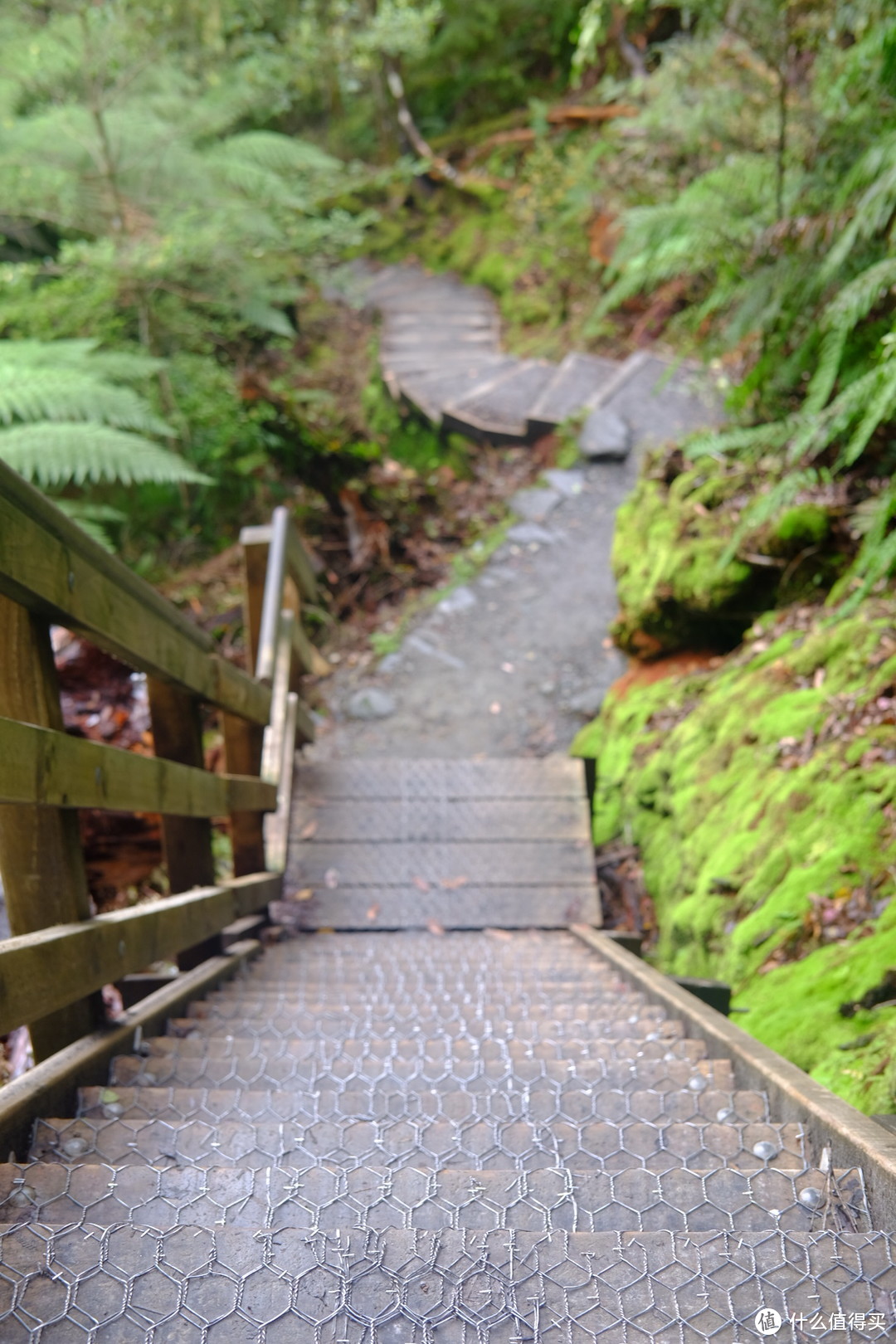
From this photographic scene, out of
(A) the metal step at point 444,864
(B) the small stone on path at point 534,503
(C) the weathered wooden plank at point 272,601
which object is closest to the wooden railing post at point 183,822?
(C) the weathered wooden plank at point 272,601

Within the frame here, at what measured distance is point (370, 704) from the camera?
22.1 ft

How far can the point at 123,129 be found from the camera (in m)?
6.48

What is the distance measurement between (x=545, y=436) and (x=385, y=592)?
2.38 m

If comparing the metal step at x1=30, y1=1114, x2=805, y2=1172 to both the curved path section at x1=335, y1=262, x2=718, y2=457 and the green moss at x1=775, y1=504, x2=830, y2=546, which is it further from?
the curved path section at x1=335, y1=262, x2=718, y2=457

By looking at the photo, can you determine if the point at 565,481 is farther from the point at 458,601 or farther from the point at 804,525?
the point at 804,525

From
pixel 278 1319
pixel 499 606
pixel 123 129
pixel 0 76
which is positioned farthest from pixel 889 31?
pixel 0 76

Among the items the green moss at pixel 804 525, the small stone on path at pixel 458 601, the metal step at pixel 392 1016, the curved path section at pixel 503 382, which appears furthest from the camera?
the curved path section at pixel 503 382

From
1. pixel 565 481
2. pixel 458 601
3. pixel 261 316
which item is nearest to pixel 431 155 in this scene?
pixel 261 316

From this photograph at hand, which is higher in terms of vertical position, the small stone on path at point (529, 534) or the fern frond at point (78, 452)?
the small stone on path at point (529, 534)

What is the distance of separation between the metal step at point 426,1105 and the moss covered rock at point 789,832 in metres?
0.37

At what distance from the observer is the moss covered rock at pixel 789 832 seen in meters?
2.47

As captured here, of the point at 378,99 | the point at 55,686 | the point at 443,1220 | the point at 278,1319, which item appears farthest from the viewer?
the point at 378,99

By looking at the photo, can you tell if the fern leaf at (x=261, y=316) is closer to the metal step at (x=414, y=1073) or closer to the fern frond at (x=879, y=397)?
the fern frond at (x=879, y=397)

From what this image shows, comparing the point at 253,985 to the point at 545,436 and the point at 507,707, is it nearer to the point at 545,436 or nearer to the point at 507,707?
the point at 507,707
